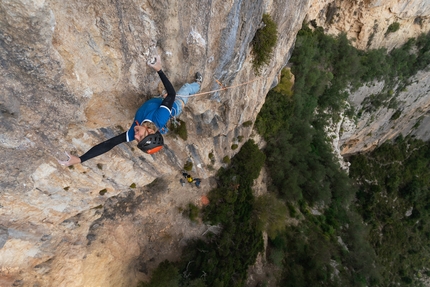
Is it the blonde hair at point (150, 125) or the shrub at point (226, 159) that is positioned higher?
the shrub at point (226, 159)

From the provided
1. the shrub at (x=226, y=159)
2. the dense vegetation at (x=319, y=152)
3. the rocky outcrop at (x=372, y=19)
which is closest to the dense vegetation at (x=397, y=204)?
the dense vegetation at (x=319, y=152)

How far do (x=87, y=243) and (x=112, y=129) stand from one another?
448cm

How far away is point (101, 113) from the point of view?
522cm

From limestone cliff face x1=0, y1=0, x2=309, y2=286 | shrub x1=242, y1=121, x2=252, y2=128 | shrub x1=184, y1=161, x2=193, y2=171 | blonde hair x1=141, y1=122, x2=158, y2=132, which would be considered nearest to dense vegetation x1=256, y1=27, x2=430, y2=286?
shrub x1=242, y1=121, x2=252, y2=128

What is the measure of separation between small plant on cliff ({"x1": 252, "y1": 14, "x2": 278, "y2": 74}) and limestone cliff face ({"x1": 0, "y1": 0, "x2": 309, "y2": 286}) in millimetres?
327

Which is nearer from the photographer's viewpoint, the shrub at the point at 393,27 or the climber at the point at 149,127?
the climber at the point at 149,127

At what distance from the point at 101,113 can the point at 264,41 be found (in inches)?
199

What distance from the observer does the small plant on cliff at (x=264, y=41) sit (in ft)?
22.7

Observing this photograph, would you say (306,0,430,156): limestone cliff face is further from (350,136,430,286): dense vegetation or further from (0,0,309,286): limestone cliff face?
(0,0,309,286): limestone cliff face

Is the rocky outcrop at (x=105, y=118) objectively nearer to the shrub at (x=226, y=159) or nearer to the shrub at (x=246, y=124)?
the shrub at (x=246, y=124)

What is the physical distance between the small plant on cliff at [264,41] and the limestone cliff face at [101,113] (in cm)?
33

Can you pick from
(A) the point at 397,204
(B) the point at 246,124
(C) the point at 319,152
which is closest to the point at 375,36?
(C) the point at 319,152

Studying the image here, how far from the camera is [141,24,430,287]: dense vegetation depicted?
11.2m

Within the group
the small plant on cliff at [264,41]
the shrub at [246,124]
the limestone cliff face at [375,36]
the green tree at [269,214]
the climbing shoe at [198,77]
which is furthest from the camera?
the limestone cliff face at [375,36]
